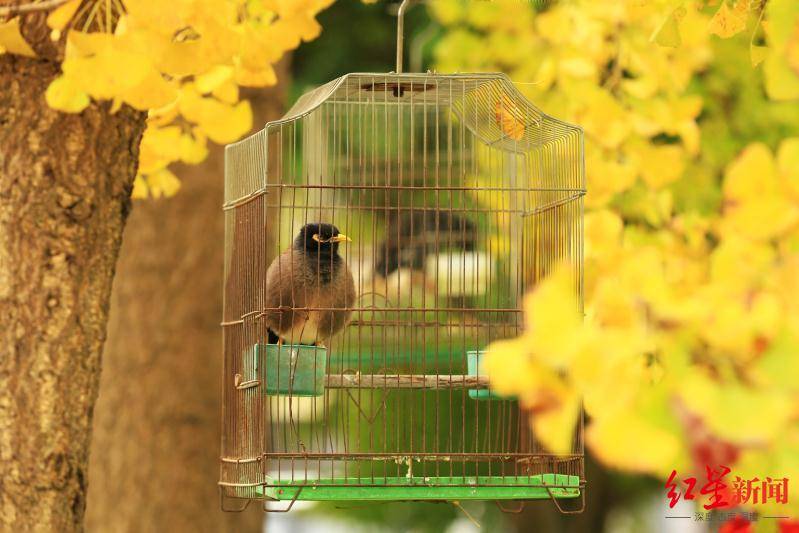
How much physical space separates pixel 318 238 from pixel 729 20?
1.92 m

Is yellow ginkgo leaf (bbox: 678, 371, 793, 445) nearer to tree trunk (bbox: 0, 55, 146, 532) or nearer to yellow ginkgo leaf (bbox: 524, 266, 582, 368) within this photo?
yellow ginkgo leaf (bbox: 524, 266, 582, 368)

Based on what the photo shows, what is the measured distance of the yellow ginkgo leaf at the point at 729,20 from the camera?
12.2 ft

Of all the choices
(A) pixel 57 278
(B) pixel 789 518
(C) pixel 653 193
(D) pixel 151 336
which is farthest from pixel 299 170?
(B) pixel 789 518

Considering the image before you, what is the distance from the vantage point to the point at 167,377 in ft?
24.5

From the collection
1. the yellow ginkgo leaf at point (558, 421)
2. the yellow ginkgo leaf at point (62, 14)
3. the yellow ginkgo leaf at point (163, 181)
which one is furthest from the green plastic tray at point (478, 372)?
the yellow ginkgo leaf at point (558, 421)

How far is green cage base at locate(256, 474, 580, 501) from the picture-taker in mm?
3963

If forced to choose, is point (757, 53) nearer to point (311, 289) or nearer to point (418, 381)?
point (418, 381)

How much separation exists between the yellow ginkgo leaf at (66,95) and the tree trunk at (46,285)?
72 centimetres

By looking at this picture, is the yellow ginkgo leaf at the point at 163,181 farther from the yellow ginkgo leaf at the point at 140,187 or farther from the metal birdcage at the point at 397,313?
the metal birdcage at the point at 397,313

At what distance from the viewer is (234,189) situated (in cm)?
507

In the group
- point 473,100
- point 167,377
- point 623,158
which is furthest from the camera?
point 167,377

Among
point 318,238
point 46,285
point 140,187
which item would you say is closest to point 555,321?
point 46,285

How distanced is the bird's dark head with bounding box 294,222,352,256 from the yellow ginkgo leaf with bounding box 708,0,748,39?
6.01ft

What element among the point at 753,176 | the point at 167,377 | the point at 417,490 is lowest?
the point at 417,490
